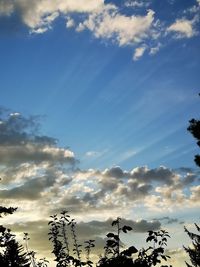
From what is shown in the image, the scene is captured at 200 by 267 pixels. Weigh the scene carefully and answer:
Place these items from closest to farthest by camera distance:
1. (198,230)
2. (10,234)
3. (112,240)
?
(112,240), (198,230), (10,234)

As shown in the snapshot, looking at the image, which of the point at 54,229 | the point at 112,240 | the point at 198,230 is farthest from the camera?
the point at 198,230

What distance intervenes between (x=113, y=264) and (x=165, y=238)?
176 cm

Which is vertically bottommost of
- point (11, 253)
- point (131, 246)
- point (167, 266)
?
point (167, 266)

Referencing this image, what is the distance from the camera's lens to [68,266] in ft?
49.0

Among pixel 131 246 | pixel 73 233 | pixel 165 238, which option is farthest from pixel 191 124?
pixel 131 246

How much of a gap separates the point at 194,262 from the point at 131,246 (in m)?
19.8

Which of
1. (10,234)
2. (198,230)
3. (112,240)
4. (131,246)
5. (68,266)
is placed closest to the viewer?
(131,246)

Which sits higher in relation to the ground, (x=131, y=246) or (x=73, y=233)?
(x=73, y=233)

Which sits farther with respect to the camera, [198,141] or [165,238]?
[198,141]

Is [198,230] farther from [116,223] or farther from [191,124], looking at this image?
[116,223]

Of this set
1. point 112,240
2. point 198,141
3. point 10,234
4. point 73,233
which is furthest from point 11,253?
point 112,240

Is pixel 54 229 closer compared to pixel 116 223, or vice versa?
pixel 116 223

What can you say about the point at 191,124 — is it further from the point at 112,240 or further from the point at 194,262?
the point at 112,240

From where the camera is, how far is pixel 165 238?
922 cm
